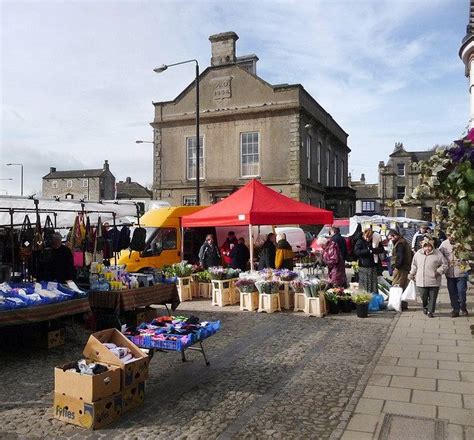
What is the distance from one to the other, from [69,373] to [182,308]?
22.1 feet

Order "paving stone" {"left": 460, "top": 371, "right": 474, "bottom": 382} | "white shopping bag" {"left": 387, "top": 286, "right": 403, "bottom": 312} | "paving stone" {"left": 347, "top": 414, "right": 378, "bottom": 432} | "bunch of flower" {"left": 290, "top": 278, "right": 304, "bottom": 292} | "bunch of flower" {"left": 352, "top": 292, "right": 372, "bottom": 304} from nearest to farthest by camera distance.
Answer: "paving stone" {"left": 347, "top": 414, "right": 378, "bottom": 432} < "paving stone" {"left": 460, "top": 371, "right": 474, "bottom": 382} < "bunch of flower" {"left": 352, "top": 292, "right": 372, "bottom": 304} < "bunch of flower" {"left": 290, "top": 278, "right": 304, "bottom": 292} < "white shopping bag" {"left": 387, "top": 286, "right": 403, "bottom": 312}

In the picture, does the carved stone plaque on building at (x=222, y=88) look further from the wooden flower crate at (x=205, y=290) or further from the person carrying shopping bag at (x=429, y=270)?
the person carrying shopping bag at (x=429, y=270)

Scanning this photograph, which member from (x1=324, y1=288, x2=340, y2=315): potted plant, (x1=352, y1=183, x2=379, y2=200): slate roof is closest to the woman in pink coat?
(x1=324, y1=288, x2=340, y2=315): potted plant

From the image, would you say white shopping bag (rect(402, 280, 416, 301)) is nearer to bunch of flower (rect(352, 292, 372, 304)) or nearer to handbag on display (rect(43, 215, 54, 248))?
bunch of flower (rect(352, 292, 372, 304))

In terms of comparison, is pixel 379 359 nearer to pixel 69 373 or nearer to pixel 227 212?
pixel 69 373

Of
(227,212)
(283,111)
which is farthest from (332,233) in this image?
Result: (283,111)

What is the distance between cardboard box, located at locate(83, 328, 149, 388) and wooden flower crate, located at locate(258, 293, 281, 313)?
5.45 meters

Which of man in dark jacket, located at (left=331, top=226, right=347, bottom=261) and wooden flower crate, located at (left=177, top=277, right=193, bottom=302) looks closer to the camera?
man in dark jacket, located at (left=331, top=226, right=347, bottom=261)

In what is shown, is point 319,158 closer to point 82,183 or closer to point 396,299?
point 396,299

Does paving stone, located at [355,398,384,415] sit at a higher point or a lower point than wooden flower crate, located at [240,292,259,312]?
lower

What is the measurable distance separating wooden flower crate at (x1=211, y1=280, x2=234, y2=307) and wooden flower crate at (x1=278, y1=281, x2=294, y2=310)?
136 cm

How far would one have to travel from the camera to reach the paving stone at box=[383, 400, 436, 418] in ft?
15.3

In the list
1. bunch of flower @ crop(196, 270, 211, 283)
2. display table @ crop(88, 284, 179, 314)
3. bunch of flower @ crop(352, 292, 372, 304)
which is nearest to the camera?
display table @ crop(88, 284, 179, 314)

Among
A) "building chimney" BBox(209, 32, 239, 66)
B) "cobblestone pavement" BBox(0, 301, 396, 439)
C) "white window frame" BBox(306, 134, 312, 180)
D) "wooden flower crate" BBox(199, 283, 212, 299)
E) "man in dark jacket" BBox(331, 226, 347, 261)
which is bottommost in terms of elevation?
"cobblestone pavement" BBox(0, 301, 396, 439)
